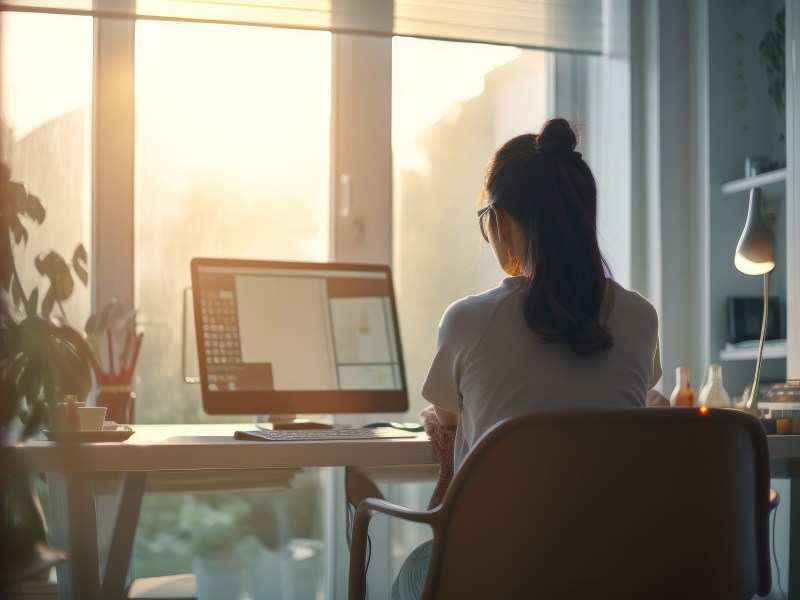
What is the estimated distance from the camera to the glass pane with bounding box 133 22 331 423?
8.93 feet

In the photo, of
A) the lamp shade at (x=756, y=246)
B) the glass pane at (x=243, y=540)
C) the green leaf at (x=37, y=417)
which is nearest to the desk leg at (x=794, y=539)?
the lamp shade at (x=756, y=246)

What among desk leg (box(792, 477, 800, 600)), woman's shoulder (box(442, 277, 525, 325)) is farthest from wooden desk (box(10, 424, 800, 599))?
woman's shoulder (box(442, 277, 525, 325))

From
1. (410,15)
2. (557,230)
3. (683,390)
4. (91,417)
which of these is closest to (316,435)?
(91,417)

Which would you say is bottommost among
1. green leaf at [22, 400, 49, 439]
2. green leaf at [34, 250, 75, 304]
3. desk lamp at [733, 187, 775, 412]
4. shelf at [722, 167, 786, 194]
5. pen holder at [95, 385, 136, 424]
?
pen holder at [95, 385, 136, 424]

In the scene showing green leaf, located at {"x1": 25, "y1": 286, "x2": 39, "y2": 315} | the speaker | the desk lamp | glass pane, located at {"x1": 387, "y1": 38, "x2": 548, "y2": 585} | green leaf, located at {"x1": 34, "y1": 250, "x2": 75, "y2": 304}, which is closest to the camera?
green leaf, located at {"x1": 25, "y1": 286, "x2": 39, "y2": 315}

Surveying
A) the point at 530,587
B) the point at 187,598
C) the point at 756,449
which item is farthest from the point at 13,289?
the point at 187,598

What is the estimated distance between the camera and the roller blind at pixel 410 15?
8.70 feet

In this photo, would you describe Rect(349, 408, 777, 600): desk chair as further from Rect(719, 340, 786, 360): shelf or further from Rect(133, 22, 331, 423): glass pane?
Rect(133, 22, 331, 423): glass pane

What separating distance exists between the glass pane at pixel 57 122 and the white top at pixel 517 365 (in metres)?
1.58

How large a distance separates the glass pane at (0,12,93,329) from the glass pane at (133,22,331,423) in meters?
0.15

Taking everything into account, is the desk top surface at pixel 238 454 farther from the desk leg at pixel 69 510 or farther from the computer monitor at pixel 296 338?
the computer monitor at pixel 296 338

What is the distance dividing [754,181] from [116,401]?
6.06ft

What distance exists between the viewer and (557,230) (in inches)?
55.6

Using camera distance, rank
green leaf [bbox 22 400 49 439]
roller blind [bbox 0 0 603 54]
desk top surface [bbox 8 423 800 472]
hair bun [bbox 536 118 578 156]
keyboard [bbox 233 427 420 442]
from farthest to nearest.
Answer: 1. roller blind [bbox 0 0 603 54]
2. keyboard [bbox 233 427 420 442]
3. desk top surface [bbox 8 423 800 472]
4. hair bun [bbox 536 118 578 156]
5. green leaf [bbox 22 400 49 439]
